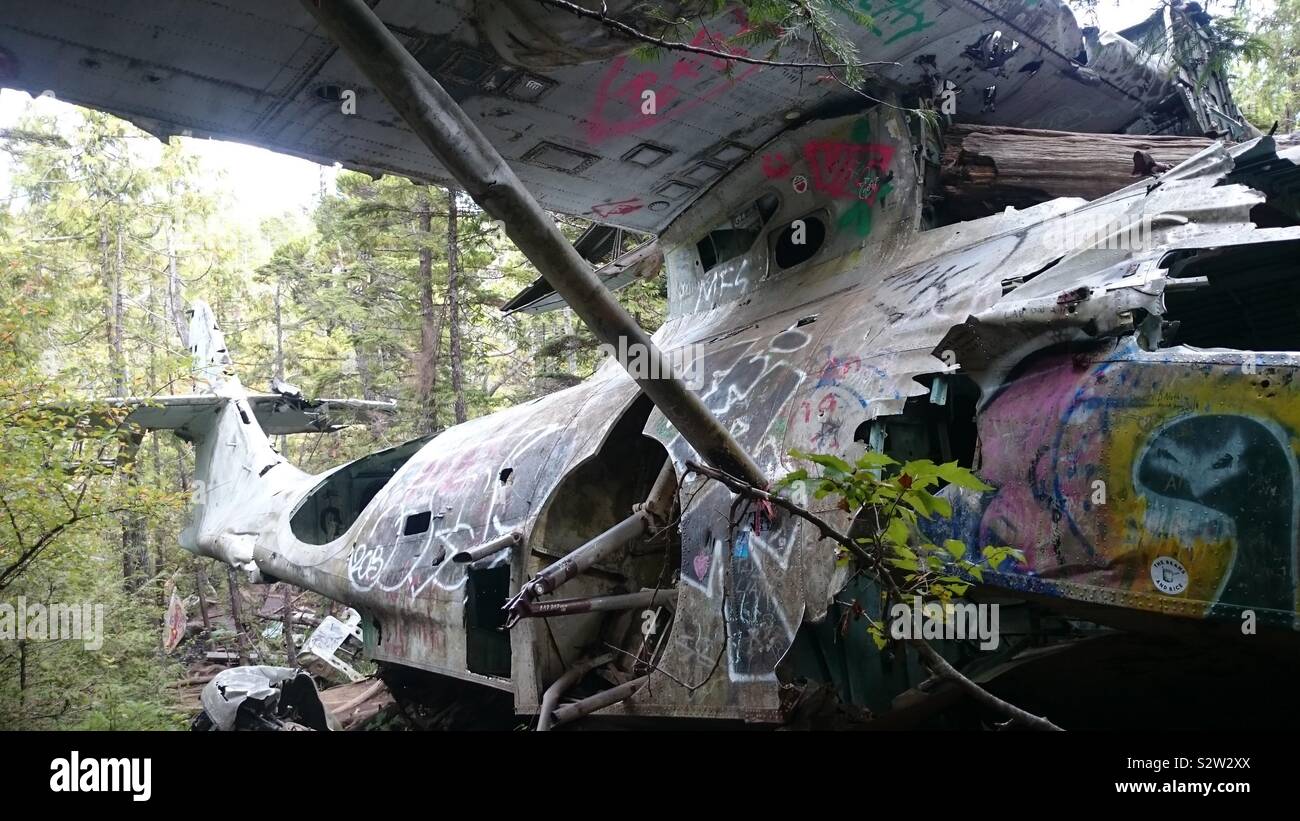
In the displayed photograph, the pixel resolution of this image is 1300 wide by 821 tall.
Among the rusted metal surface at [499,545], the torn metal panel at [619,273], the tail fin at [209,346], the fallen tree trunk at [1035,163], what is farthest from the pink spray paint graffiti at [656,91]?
the tail fin at [209,346]

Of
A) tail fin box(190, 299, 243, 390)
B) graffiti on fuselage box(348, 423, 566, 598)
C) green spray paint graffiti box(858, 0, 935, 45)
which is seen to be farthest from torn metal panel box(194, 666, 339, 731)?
green spray paint graffiti box(858, 0, 935, 45)

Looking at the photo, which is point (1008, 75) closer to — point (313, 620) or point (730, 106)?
point (730, 106)

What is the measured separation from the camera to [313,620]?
75.2 ft

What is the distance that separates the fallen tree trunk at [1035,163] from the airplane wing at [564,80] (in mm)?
710

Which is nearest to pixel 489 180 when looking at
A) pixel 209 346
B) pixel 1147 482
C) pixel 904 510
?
pixel 904 510

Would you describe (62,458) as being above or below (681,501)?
above

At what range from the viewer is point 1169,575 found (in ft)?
11.0

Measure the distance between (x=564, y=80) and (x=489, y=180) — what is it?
137 inches

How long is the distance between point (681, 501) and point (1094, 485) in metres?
2.66

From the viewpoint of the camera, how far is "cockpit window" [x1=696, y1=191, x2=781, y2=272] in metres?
7.72

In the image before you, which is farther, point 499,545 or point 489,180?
point 499,545

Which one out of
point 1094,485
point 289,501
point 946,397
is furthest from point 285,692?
point 1094,485

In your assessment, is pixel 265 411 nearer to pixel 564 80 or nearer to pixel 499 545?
pixel 499 545

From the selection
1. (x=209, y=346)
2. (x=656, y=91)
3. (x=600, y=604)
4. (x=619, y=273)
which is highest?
(x=209, y=346)
